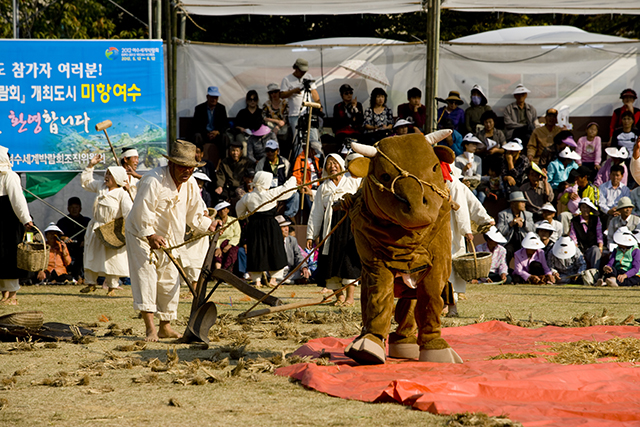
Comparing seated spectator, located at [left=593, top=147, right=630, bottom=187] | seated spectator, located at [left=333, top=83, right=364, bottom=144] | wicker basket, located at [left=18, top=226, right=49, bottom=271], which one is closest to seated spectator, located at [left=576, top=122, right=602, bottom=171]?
seated spectator, located at [left=593, top=147, right=630, bottom=187]

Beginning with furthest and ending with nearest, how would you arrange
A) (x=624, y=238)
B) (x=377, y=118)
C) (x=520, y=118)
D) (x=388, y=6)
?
(x=520, y=118)
(x=377, y=118)
(x=388, y=6)
(x=624, y=238)

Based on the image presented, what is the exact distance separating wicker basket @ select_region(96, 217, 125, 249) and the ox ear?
244 inches

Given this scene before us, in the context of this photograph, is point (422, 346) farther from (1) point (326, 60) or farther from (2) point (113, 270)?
(1) point (326, 60)

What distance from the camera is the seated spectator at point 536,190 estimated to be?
14.2 metres

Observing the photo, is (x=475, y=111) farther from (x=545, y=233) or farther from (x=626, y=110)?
(x=545, y=233)

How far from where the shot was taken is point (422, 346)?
5.73 metres

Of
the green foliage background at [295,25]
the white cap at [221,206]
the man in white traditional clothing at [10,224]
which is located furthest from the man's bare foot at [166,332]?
the green foliage background at [295,25]

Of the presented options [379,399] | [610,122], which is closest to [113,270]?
[379,399]

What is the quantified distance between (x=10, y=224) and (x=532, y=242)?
780 cm

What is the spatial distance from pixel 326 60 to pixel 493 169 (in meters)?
3.95

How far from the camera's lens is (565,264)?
43.6 ft

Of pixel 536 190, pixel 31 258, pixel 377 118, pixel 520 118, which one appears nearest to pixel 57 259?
pixel 31 258

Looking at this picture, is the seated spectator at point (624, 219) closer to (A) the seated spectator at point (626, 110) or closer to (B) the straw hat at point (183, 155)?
(A) the seated spectator at point (626, 110)

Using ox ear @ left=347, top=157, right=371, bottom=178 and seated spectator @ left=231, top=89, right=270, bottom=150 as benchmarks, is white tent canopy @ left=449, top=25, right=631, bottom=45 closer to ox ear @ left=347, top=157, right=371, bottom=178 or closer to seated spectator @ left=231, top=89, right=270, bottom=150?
seated spectator @ left=231, top=89, right=270, bottom=150
